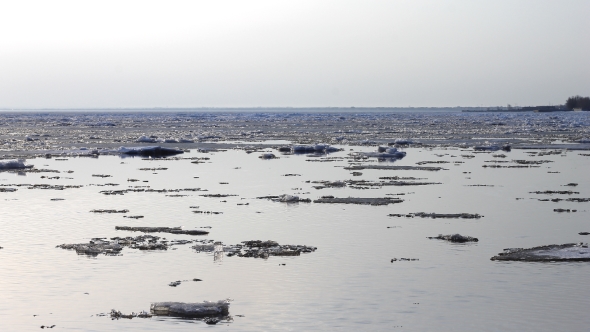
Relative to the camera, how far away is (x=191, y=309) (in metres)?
10.4

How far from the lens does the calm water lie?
33.8 ft

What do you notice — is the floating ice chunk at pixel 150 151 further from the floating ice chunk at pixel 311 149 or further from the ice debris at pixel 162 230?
the ice debris at pixel 162 230

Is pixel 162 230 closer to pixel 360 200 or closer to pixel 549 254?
pixel 360 200

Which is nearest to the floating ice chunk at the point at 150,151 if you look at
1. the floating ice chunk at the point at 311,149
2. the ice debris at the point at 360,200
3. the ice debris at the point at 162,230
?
the floating ice chunk at the point at 311,149

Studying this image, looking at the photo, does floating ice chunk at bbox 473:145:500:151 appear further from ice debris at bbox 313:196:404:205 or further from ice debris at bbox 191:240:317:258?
ice debris at bbox 191:240:317:258

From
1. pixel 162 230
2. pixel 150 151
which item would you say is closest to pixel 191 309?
pixel 162 230

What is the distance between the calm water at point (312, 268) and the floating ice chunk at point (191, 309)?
22 cm

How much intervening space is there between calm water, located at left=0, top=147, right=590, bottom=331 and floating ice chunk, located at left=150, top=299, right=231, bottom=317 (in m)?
0.22

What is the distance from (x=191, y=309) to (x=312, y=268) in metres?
3.07

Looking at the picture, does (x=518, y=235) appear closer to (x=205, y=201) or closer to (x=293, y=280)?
(x=293, y=280)

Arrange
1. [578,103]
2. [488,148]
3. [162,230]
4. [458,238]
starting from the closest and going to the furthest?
[458,238] → [162,230] → [488,148] → [578,103]

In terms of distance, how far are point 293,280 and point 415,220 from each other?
6.51 m

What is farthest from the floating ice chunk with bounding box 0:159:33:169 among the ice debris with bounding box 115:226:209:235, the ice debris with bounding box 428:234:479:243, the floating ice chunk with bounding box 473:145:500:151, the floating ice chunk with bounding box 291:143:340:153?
the floating ice chunk with bounding box 473:145:500:151

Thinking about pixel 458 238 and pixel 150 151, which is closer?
pixel 458 238
